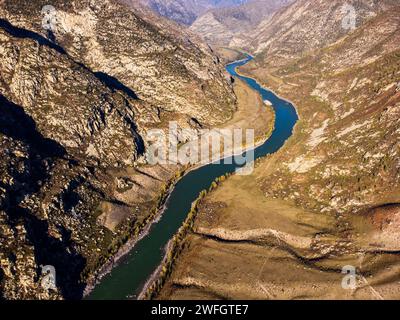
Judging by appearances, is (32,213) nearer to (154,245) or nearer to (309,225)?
(154,245)

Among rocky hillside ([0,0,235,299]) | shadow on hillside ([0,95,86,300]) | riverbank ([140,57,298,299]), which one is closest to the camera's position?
riverbank ([140,57,298,299])

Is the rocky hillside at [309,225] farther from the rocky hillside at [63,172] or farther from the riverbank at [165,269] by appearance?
the rocky hillside at [63,172]

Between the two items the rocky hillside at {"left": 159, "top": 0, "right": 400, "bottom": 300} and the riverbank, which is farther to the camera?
the riverbank

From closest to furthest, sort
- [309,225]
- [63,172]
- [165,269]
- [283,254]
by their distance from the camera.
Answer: [165,269], [283,254], [309,225], [63,172]

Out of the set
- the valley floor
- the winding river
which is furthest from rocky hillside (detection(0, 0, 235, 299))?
the valley floor

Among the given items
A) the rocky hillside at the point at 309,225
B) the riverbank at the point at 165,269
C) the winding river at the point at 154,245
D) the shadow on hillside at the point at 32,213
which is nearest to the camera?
the rocky hillside at the point at 309,225

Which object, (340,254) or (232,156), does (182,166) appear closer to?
(232,156)

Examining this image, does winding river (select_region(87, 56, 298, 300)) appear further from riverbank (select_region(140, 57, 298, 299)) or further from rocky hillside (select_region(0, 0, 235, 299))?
rocky hillside (select_region(0, 0, 235, 299))

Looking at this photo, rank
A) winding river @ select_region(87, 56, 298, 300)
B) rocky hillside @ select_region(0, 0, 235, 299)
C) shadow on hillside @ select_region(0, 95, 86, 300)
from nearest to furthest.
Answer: winding river @ select_region(87, 56, 298, 300) < shadow on hillside @ select_region(0, 95, 86, 300) < rocky hillside @ select_region(0, 0, 235, 299)

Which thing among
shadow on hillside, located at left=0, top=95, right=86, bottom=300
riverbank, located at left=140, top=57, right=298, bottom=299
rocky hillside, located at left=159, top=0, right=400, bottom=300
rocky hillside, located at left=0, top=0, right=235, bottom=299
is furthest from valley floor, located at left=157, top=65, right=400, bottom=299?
shadow on hillside, located at left=0, top=95, right=86, bottom=300

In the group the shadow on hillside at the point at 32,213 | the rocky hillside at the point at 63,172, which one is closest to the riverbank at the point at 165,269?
the rocky hillside at the point at 63,172

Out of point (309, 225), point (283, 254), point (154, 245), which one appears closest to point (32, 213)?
point (154, 245)
